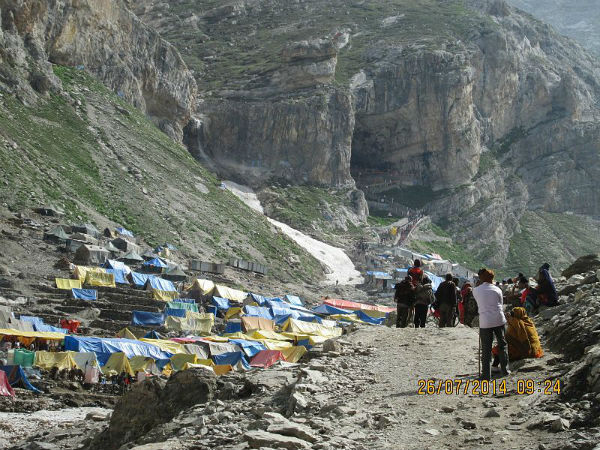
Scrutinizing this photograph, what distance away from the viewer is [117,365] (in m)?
27.8

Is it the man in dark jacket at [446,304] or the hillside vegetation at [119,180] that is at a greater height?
the hillside vegetation at [119,180]

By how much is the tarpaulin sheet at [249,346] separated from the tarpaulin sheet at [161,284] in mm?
14102

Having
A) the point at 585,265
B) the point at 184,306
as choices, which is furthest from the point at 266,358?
the point at 184,306

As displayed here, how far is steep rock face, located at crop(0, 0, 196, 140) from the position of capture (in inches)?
2645

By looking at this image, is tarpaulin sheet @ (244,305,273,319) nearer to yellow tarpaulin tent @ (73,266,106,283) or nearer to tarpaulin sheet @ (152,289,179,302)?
tarpaulin sheet @ (152,289,179,302)

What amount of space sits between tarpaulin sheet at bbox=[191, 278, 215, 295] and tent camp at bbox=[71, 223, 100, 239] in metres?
7.86

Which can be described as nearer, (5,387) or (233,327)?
(5,387)

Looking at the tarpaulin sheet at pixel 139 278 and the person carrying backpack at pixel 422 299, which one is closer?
the person carrying backpack at pixel 422 299

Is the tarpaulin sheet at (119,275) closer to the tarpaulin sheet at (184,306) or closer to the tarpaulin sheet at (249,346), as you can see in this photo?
the tarpaulin sheet at (184,306)

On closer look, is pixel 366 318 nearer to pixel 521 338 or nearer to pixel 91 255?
pixel 91 255

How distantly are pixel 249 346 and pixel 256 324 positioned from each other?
819cm

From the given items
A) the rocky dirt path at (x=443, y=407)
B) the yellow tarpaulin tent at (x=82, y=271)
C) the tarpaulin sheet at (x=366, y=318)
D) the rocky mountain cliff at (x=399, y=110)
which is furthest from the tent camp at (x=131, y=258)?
the rocky mountain cliff at (x=399, y=110)

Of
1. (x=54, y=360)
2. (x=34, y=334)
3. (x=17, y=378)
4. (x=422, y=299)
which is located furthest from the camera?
(x=34, y=334)

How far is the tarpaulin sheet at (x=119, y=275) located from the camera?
44.4 metres
